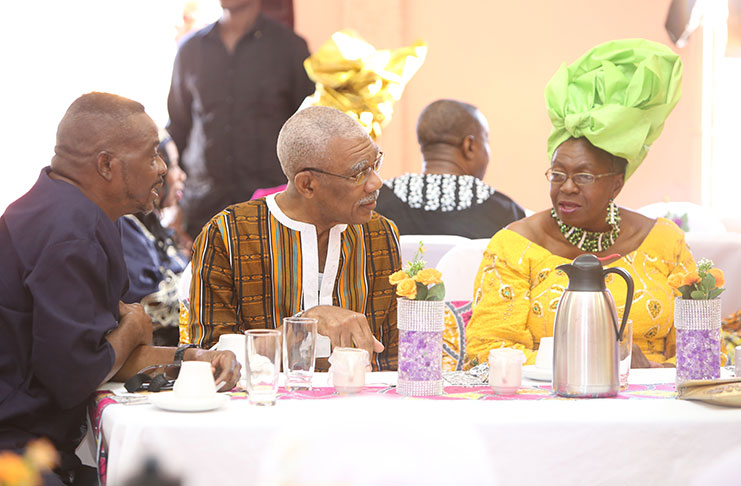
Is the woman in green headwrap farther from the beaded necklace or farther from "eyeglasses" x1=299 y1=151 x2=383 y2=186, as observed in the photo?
"eyeglasses" x1=299 y1=151 x2=383 y2=186

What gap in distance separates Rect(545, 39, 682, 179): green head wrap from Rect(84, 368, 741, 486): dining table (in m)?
1.15

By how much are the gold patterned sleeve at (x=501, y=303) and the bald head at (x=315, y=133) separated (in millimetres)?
568

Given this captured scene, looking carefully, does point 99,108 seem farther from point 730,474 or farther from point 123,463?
point 730,474

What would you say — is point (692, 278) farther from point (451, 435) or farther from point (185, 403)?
point (185, 403)

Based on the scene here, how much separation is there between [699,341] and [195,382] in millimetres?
1121

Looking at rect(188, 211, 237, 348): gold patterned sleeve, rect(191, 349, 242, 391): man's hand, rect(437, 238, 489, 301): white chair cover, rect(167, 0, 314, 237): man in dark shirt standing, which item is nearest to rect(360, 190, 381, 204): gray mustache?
rect(188, 211, 237, 348): gold patterned sleeve

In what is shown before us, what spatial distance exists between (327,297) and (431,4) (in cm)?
436

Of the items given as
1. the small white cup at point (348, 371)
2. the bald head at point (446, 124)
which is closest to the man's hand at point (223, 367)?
the small white cup at point (348, 371)

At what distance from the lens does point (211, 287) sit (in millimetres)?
2598

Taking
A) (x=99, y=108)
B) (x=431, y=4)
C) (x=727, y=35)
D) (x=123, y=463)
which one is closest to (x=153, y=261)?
(x=99, y=108)

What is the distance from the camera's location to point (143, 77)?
6.46 metres

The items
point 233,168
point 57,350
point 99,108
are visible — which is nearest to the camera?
point 57,350

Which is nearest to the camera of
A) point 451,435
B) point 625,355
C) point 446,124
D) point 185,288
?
point 451,435

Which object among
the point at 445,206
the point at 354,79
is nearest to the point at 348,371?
the point at 445,206
